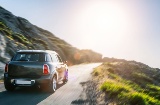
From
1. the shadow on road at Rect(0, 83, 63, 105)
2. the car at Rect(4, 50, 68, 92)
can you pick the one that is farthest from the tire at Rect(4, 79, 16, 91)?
the shadow on road at Rect(0, 83, 63, 105)

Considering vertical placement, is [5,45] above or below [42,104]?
above

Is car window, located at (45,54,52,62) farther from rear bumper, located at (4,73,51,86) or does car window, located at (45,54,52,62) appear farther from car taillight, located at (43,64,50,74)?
rear bumper, located at (4,73,51,86)

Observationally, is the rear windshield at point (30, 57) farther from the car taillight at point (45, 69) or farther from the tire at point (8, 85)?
the tire at point (8, 85)

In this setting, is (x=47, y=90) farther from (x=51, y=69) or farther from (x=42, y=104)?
(x=42, y=104)

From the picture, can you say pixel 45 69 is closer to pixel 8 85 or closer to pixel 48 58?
pixel 48 58

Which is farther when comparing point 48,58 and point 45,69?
point 48,58

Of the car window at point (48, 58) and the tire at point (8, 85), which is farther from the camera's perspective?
the car window at point (48, 58)

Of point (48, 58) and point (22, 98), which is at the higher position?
point (48, 58)

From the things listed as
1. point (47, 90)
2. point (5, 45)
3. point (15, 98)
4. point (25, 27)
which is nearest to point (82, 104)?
point (15, 98)

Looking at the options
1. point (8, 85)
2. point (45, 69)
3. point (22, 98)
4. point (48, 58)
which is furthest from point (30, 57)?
point (22, 98)

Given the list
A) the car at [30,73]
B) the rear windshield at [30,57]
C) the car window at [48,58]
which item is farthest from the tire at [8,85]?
the car window at [48,58]

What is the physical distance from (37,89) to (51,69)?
149cm

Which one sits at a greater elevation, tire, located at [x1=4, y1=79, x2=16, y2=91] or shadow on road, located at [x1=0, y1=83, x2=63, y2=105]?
tire, located at [x1=4, y1=79, x2=16, y2=91]

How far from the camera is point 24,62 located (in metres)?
12.6
